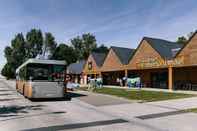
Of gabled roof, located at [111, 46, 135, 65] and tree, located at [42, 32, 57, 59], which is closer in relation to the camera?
gabled roof, located at [111, 46, 135, 65]

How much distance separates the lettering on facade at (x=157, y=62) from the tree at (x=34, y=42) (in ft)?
248

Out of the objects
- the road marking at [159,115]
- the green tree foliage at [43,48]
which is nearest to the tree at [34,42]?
the green tree foliage at [43,48]

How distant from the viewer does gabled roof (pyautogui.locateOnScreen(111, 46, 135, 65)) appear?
42716mm

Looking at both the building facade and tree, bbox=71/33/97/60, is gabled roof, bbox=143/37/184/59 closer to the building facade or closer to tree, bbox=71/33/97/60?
the building facade

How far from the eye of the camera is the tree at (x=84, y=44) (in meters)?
109

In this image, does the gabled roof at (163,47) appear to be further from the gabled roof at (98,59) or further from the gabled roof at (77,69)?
the gabled roof at (77,69)

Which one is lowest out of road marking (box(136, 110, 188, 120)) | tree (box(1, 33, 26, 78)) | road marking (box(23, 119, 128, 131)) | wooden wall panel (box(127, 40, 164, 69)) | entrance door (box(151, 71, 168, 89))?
road marking (box(23, 119, 128, 131))

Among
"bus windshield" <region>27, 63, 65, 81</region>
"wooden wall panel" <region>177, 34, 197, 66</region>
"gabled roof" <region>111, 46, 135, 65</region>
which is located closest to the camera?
"bus windshield" <region>27, 63, 65, 81</region>

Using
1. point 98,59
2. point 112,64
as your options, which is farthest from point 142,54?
point 98,59

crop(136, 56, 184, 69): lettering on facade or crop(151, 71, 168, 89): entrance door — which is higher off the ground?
crop(136, 56, 184, 69): lettering on facade

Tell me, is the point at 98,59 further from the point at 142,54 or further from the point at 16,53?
the point at 16,53

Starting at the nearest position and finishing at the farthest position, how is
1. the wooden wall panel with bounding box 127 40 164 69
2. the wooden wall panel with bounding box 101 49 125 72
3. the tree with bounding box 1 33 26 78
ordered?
the wooden wall panel with bounding box 127 40 164 69, the wooden wall panel with bounding box 101 49 125 72, the tree with bounding box 1 33 26 78

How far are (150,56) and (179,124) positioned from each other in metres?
25.8

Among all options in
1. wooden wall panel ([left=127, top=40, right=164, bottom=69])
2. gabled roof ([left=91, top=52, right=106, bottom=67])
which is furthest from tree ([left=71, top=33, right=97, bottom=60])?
wooden wall panel ([left=127, top=40, right=164, bottom=69])
